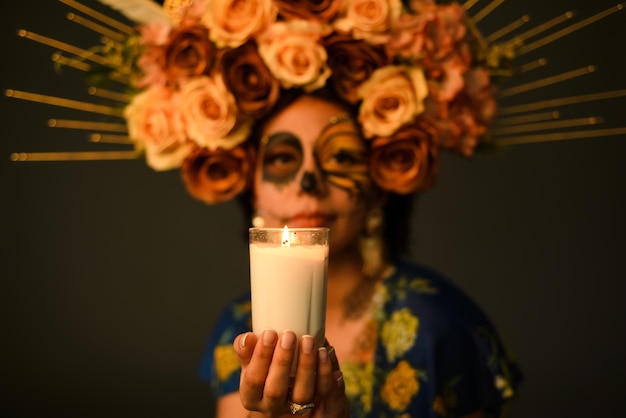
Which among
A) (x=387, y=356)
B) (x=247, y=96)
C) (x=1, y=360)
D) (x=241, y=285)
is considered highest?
(x=247, y=96)

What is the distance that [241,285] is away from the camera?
257 centimetres

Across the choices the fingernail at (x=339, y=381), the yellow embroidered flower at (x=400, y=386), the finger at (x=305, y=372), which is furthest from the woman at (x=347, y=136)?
the finger at (x=305, y=372)

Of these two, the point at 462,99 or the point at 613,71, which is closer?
the point at 462,99

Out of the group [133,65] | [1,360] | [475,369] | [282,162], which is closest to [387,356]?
[475,369]

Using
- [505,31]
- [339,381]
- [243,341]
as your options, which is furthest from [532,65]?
[243,341]

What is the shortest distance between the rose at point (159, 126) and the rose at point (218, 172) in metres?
0.03

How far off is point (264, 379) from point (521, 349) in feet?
5.26

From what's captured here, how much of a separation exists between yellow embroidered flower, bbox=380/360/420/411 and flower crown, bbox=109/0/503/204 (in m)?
0.35

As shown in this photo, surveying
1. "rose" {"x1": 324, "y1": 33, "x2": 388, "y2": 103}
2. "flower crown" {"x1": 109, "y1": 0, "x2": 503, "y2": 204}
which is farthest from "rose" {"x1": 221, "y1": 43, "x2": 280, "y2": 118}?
"rose" {"x1": 324, "y1": 33, "x2": 388, "y2": 103}

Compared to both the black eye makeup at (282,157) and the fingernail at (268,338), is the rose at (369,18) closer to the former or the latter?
the black eye makeup at (282,157)

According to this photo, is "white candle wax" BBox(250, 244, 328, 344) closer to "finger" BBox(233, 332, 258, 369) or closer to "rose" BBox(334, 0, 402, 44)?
"finger" BBox(233, 332, 258, 369)

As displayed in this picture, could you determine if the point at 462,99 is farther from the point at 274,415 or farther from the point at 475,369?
the point at 274,415

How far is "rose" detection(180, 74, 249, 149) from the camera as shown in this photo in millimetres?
1620

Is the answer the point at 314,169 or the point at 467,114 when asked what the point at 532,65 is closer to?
the point at 467,114
